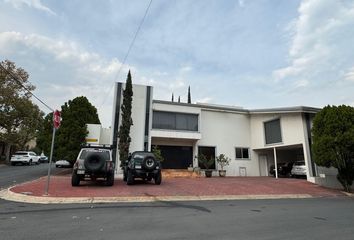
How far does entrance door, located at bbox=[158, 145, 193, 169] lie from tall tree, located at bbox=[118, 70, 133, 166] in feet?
12.0

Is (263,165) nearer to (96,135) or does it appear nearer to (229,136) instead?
(229,136)

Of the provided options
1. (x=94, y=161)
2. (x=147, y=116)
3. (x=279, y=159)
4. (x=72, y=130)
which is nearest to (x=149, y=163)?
(x=94, y=161)

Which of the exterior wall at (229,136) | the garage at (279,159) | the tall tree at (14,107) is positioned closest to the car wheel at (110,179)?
the exterior wall at (229,136)

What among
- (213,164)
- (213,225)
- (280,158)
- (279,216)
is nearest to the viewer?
(213,225)

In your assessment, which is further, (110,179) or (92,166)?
(110,179)

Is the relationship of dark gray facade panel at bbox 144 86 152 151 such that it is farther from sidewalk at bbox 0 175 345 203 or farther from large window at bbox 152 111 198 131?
sidewalk at bbox 0 175 345 203

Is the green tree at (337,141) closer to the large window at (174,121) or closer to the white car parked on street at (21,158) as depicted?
the large window at (174,121)

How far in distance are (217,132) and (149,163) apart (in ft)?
36.2

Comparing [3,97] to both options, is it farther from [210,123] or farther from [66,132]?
[210,123]

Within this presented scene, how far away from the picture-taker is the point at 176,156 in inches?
907

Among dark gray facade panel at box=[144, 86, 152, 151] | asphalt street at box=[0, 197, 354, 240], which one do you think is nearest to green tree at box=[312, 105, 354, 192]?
asphalt street at box=[0, 197, 354, 240]

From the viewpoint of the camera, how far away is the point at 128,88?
20.9 metres

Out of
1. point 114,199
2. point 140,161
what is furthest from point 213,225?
point 140,161

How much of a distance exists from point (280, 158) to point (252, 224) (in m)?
20.6
